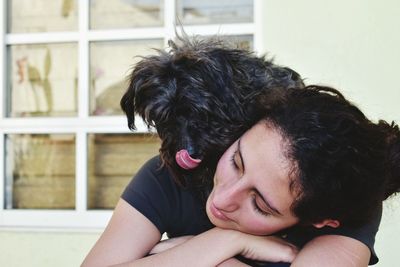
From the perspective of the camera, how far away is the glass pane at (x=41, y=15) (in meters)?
3.38

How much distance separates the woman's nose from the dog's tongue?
0.34ft

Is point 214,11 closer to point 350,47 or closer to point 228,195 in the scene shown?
point 350,47

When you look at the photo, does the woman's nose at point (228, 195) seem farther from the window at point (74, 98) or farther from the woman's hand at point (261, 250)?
the window at point (74, 98)

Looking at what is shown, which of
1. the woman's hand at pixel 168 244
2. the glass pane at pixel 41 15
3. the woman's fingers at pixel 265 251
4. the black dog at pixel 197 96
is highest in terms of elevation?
the glass pane at pixel 41 15

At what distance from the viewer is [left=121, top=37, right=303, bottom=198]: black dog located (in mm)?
1388

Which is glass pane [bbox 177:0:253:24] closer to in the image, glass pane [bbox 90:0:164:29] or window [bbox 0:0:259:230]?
window [bbox 0:0:259:230]

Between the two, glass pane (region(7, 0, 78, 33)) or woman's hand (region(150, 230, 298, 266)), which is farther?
glass pane (region(7, 0, 78, 33))

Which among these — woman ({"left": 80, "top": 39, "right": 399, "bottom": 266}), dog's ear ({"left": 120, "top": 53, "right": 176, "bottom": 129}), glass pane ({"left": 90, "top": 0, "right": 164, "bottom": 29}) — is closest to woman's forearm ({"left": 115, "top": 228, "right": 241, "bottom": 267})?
woman ({"left": 80, "top": 39, "right": 399, "bottom": 266})

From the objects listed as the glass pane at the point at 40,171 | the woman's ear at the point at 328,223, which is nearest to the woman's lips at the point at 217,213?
the woman's ear at the point at 328,223

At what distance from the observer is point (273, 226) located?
4.65ft

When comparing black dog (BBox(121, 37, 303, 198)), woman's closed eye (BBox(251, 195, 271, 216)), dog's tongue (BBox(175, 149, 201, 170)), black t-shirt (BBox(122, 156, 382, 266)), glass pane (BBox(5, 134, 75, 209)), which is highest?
black dog (BBox(121, 37, 303, 198))

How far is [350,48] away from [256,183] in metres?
1.77

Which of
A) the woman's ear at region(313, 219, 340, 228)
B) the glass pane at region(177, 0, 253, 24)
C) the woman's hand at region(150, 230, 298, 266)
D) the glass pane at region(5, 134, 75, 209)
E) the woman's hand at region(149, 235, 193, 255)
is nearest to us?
the woman's ear at region(313, 219, 340, 228)

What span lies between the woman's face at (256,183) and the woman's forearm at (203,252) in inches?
4.7
